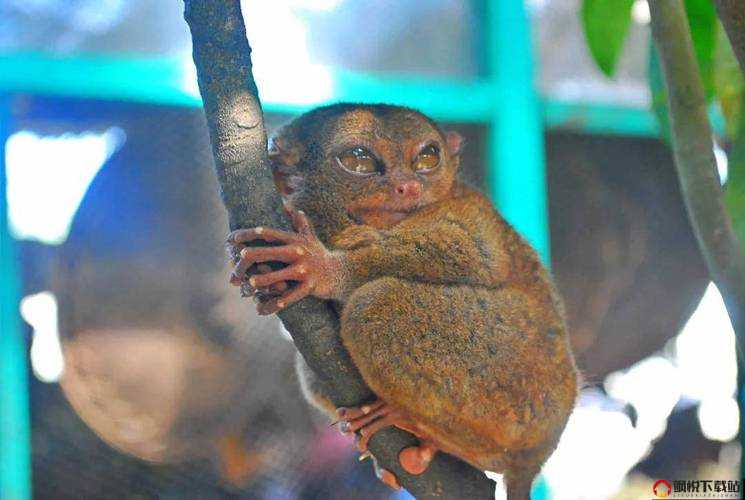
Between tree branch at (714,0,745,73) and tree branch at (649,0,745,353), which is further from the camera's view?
tree branch at (649,0,745,353)

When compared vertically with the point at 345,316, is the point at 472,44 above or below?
above

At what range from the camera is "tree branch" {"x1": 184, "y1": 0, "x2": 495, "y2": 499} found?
2.13 metres

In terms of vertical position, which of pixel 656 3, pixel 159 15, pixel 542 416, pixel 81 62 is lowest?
pixel 542 416

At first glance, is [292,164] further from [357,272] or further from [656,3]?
[656,3]

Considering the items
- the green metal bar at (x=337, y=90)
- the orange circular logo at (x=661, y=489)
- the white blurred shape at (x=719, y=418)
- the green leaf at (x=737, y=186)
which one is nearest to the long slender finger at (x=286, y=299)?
the green leaf at (x=737, y=186)

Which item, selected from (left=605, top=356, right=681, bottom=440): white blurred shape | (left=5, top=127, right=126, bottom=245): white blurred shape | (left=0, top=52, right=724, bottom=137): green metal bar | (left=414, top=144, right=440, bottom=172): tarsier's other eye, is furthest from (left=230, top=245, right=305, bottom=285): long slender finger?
(left=605, top=356, right=681, bottom=440): white blurred shape

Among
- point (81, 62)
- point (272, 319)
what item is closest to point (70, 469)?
point (272, 319)

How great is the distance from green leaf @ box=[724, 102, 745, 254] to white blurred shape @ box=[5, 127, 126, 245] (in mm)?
3148

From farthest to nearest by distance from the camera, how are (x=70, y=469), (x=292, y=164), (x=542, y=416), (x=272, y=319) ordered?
1. (x=272, y=319)
2. (x=70, y=469)
3. (x=292, y=164)
4. (x=542, y=416)

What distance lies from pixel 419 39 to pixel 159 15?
148 centimetres

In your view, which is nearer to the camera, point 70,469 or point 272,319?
point 70,469

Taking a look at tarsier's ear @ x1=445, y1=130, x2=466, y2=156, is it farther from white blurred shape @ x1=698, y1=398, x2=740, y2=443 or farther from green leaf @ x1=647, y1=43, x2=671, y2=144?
white blurred shape @ x1=698, y1=398, x2=740, y2=443

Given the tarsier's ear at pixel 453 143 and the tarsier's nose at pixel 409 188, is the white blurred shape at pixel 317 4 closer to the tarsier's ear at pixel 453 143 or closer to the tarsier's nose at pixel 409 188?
the tarsier's ear at pixel 453 143

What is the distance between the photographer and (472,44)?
18.0 ft
